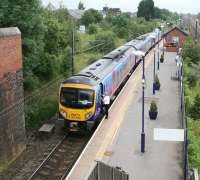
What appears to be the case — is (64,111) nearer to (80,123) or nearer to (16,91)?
(80,123)

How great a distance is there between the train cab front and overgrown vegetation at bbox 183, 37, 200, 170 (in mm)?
4924

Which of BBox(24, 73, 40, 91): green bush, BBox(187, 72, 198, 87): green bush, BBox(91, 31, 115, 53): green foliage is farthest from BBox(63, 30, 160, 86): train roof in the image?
BBox(91, 31, 115, 53): green foliage

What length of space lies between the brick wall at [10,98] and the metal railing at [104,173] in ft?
24.2

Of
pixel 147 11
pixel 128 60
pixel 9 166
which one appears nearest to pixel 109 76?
pixel 9 166

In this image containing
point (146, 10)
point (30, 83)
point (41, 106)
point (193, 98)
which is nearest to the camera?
point (30, 83)

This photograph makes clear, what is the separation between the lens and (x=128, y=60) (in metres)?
36.6

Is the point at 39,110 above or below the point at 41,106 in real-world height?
below

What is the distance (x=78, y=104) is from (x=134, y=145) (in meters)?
3.56

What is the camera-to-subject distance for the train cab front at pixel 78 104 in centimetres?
2114

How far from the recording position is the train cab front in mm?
21141

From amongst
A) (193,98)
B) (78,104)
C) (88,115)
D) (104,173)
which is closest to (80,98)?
(78,104)

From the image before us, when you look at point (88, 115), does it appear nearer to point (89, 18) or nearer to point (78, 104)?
point (78, 104)

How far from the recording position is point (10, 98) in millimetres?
19469

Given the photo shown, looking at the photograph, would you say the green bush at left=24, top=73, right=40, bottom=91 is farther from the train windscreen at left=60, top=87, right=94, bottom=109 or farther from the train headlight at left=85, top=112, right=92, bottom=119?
the train headlight at left=85, top=112, right=92, bottom=119
